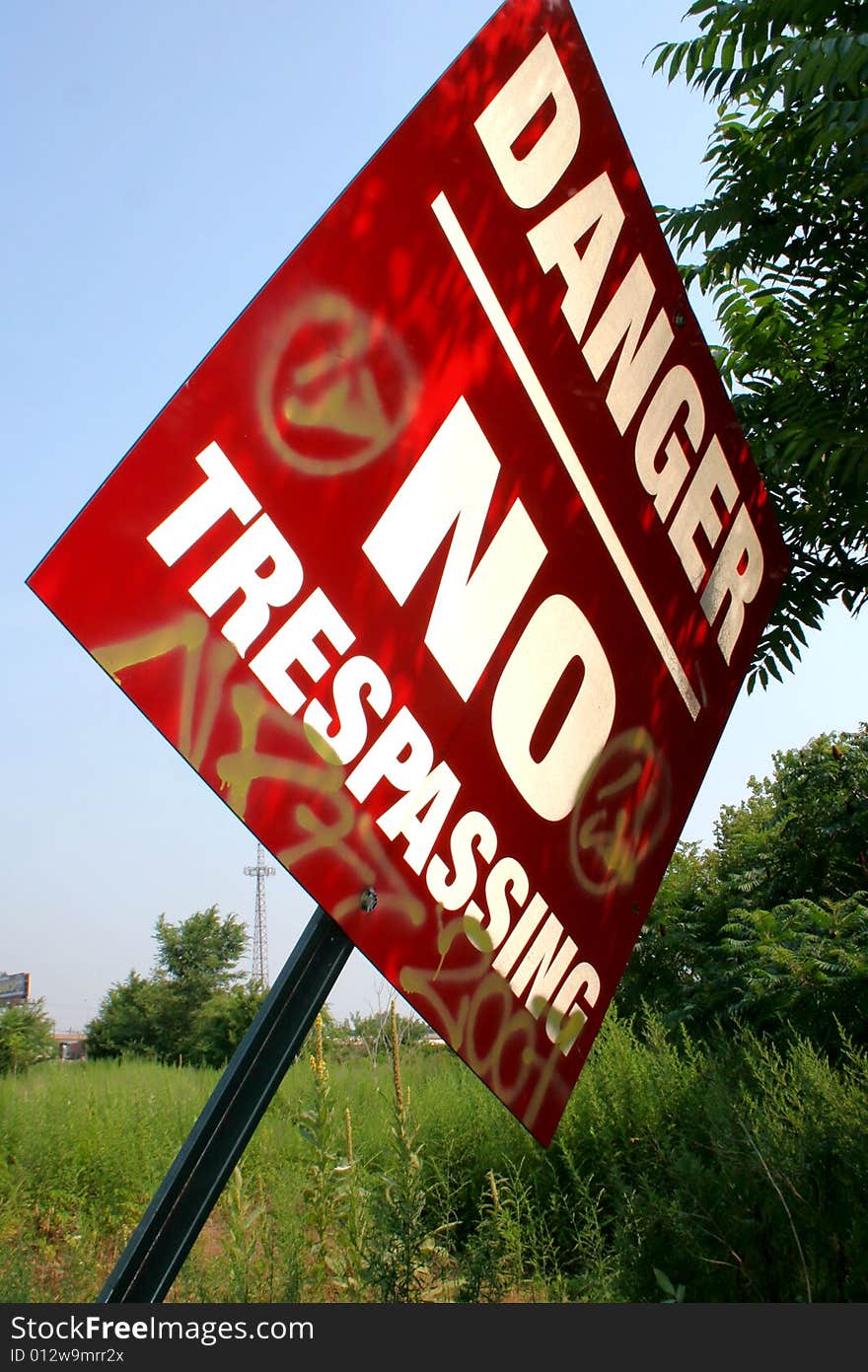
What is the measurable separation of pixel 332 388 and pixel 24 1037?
13.8 m

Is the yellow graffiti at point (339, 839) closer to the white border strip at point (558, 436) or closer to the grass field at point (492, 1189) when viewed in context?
the white border strip at point (558, 436)

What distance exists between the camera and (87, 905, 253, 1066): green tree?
45.4 ft

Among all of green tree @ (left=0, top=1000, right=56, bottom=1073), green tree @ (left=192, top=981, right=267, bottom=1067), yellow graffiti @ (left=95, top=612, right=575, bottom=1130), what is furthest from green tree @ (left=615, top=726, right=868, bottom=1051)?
green tree @ (left=0, top=1000, right=56, bottom=1073)

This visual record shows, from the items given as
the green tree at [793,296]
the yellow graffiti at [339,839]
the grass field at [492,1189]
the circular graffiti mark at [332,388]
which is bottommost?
the grass field at [492,1189]

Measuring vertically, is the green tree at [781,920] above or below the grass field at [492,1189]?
above

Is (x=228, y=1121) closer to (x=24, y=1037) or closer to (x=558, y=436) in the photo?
(x=558, y=436)

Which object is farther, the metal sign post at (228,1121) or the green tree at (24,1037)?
the green tree at (24,1037)

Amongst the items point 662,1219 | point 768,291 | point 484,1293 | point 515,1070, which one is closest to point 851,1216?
point 662,1219

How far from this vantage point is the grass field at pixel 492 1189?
11.7ft

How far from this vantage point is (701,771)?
10.4 ft

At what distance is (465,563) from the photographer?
7.81ft

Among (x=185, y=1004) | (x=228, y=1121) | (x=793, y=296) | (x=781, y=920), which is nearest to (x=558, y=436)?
(x=228, y=1121)

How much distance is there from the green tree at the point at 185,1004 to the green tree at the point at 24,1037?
1.27m

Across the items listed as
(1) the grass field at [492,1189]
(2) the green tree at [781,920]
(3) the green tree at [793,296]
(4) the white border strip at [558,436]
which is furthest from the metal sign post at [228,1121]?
(2) the green tree at [781,920]
